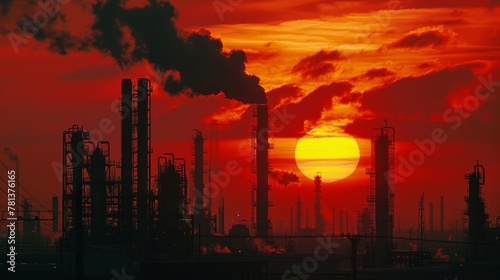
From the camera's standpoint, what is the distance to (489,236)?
67.2 metres

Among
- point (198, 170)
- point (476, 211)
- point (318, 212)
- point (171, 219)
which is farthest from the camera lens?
point (318, 212)

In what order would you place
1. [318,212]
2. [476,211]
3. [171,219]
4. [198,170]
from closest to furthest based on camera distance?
1. [171,219]
2. [476,211]
3. [198,170]
4. [318,212]

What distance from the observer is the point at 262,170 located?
69938 millimetres

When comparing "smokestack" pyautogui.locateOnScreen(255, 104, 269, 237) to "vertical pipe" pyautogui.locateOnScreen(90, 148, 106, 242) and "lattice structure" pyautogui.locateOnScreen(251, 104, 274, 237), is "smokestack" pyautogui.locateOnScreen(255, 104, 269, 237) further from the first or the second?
"vertical pipe" pyautogui.locateOnScreen(90, 148, 106, 242)

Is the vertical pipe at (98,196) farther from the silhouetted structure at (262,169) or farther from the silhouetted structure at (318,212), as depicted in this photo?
the silhouetted structure at (318,212)

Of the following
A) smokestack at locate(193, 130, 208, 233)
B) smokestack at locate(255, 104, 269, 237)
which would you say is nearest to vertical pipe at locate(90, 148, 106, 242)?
smokestack at locate(255, 104, 269, 237)

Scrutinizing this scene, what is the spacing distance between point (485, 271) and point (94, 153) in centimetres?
2226

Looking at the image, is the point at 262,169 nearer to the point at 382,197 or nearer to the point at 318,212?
the point at 382,197

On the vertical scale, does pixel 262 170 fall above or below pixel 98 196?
above

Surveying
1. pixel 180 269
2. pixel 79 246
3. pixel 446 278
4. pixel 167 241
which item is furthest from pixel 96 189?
pixel 79 246

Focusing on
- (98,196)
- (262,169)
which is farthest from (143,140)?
(262,169)

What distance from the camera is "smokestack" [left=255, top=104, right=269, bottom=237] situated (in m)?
65.8

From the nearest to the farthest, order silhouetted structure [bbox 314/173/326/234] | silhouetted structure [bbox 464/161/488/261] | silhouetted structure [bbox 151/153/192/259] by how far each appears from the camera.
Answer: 1. silhouetted structure [bbox 151/153/192/259]
2. silhouetted structure [bbox 464/161/488/261]
3. silhouetted structure [bbox 314/173/326/234]

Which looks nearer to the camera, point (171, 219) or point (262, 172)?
point (171, 219)
